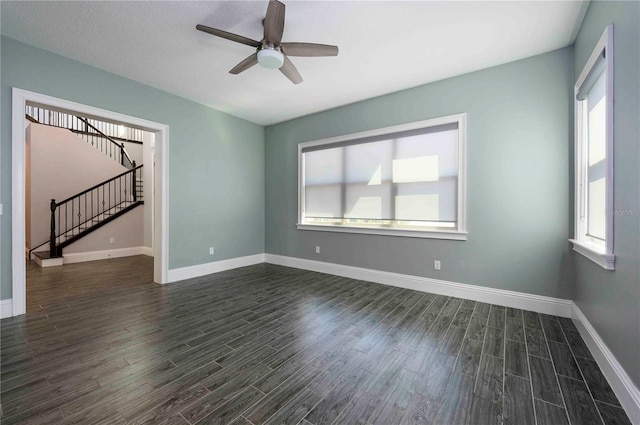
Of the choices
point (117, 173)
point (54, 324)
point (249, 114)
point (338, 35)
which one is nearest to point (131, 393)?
point (54, 324)

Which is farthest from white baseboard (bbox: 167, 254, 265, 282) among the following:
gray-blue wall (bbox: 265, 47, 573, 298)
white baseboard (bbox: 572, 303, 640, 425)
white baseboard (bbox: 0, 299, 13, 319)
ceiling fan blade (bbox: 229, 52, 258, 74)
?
white baseboard (bbox: 572, 303, 640, 425)

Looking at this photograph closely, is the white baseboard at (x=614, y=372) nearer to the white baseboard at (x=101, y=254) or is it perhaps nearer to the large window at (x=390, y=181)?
the large window at (x=390, y=181)

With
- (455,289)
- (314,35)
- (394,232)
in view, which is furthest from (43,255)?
Answer: (455,289)

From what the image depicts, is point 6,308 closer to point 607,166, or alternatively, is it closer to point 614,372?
point 614,372

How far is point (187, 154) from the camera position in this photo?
4.17 meters

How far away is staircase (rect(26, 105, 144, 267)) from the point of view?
213 inches

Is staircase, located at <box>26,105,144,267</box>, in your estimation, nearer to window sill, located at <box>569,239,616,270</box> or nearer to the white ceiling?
the white ceiling

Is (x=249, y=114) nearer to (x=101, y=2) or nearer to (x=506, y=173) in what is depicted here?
(x=101, y=2)

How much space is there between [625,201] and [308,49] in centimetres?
253

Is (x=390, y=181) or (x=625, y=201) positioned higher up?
(x=390, y=181)

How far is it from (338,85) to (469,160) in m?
2.03

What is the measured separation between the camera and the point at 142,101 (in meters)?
3.62

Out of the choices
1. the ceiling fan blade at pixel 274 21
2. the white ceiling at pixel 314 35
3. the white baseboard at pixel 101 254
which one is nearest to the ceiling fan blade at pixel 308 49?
the ceiling fan blade at pixel 274 21

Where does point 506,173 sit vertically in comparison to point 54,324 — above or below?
above
